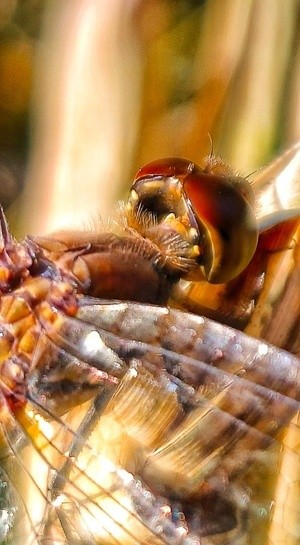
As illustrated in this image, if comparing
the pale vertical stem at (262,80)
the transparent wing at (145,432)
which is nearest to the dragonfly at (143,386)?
the transparent wing at (145,432)

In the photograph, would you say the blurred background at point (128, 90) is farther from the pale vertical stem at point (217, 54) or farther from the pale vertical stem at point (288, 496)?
the pale vertical stem at point (288, 496)

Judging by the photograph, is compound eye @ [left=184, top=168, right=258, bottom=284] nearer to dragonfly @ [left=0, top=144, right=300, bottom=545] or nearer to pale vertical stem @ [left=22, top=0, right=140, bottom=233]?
dragonfly @ [left=0, top=144, right=300, bottom=545]

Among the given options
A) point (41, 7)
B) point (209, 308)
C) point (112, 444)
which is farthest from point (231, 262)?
point (41, 7)

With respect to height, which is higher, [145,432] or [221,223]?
[221,223]

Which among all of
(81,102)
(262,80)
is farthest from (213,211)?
(262,80)

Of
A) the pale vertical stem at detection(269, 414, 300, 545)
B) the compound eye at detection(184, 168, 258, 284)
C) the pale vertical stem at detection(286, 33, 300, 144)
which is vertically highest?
the compound eye at detection(184, 168, 258, 284)

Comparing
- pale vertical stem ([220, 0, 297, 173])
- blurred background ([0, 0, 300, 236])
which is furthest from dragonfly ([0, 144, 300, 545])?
pale vertical stem ([220, 0, 297, 173])

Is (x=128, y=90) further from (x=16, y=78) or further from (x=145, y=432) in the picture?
(x=145, y=432)
